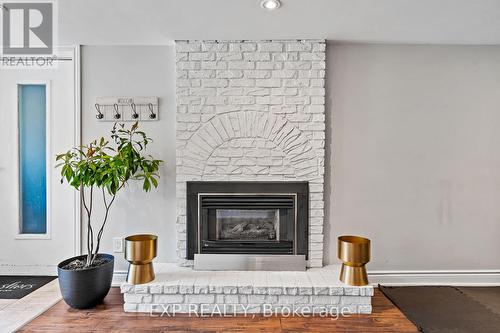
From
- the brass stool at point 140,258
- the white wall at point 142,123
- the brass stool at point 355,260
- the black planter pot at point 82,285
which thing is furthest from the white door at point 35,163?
the brass stool at point 355,260

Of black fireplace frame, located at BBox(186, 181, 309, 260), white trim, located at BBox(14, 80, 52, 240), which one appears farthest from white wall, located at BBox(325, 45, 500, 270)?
white trim, located at BBox(14, 80, 52, 240)

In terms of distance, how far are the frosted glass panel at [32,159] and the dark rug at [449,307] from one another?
3.12 metres

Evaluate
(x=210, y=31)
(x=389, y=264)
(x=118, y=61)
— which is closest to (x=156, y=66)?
(x=118, y=61)

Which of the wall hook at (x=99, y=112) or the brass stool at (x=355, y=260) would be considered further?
the wall hook at (x=99, y=112)

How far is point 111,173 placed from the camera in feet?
7.18

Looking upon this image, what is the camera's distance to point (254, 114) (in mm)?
2512

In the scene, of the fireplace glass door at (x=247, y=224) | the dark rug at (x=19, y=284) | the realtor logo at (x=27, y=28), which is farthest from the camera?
the fireplace glass door at (x=247, y=224)

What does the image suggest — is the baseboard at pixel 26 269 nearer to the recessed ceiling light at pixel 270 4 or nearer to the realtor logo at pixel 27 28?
the realtor logo at pixel 27 28

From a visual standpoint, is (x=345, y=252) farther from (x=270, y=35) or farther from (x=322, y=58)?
(x=270, y=35)

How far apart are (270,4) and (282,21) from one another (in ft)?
0.81

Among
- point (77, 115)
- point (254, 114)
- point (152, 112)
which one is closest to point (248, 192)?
point (254, 114)

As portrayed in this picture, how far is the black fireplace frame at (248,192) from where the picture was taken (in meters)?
2.51

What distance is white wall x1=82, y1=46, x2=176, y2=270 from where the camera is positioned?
2617mm

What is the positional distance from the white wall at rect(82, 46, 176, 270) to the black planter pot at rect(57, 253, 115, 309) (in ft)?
1.51
